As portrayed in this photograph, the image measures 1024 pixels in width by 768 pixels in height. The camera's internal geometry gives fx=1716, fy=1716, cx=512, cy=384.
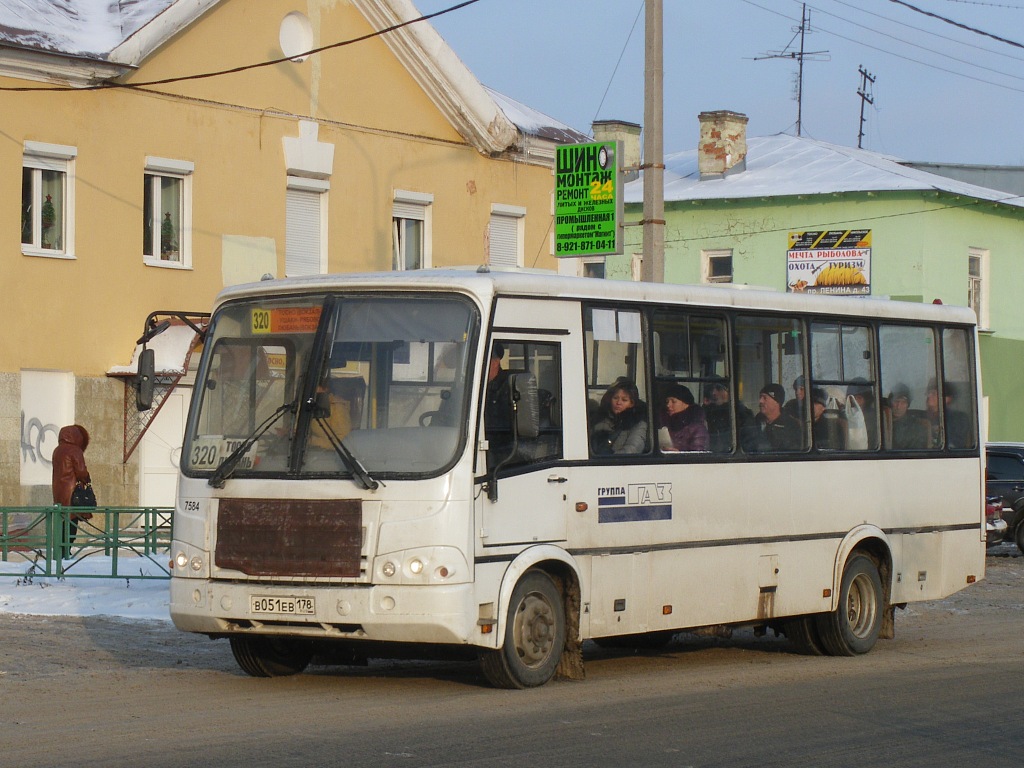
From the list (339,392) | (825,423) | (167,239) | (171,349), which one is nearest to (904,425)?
(825,423)

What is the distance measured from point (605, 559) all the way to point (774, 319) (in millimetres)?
2795

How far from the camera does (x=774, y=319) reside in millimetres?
13164

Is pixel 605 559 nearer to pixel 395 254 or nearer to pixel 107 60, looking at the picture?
pixel 107 60

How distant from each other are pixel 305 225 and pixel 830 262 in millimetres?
19072

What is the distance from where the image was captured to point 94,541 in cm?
1744

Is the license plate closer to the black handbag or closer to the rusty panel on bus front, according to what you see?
the rusty panel on bus front

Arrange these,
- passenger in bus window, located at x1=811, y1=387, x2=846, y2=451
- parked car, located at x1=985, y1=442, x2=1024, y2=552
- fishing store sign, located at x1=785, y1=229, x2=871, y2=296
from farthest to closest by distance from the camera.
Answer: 1. fishing store sign, located at x1=785, y1=229, x2=871, y2=296
2. parked car, located at x1=985, y1=442, x2=1024, y2=552
3. passenger in bus window, located at x1=811, y1=387, x2=846, y2=451

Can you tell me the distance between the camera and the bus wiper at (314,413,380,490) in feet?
33.7

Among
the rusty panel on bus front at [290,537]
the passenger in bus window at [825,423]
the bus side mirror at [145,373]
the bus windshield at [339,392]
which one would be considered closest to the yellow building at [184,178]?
the bus side mirror at [145,373]

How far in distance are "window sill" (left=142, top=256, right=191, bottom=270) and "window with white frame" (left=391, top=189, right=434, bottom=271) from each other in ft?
13.3

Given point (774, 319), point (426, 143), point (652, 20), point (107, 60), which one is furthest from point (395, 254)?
point (774, 319)

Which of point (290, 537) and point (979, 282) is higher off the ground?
point (979, 282)

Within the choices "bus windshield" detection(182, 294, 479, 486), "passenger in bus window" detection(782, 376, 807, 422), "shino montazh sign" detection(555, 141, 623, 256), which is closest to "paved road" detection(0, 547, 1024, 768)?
"bus windshield" detection(182, 294, 479, 486)

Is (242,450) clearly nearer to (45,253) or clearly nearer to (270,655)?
(270,655)
